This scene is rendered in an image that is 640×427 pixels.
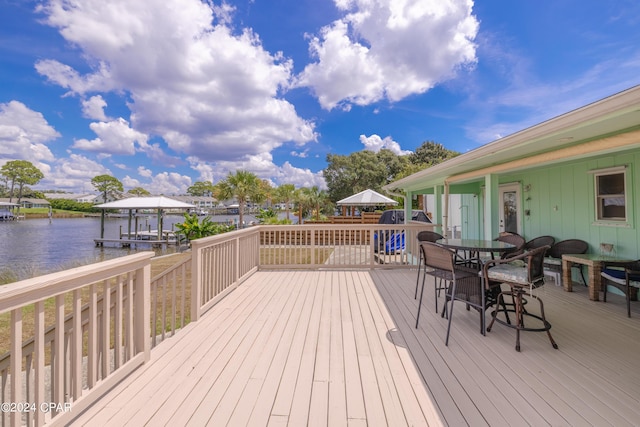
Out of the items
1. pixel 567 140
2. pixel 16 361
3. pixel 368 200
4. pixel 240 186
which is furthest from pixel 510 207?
pixel 240 186

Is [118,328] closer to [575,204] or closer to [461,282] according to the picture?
[461,282]

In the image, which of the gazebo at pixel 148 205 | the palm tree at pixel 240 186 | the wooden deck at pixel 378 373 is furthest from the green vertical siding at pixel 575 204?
the gazebo at pixel 148 205

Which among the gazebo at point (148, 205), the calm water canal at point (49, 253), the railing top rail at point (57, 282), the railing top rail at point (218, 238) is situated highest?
the gazebo at point (148, 205)

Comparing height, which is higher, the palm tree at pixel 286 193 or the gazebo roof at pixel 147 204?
the palm tree at pixel 286 193

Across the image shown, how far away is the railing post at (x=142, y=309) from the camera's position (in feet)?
6.97

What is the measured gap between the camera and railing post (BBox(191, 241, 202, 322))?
9.94ft

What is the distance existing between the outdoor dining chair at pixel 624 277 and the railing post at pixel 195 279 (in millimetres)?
4852

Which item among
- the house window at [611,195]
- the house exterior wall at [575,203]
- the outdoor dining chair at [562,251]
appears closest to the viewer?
the house exterior wall at [575,203]

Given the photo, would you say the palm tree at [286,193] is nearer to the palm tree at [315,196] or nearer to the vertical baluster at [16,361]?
the palm tree at [315,196]

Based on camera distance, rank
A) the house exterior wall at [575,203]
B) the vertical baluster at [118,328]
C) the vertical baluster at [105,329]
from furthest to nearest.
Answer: the house exterior wall at [575,203]
the vertical baluster at [118,328]
the vertical baluster at [105,329]

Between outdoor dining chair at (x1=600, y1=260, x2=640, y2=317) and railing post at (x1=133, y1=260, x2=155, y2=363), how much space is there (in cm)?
495

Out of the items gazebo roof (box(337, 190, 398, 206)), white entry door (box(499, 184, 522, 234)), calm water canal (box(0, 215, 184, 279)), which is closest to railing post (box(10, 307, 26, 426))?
white entry door (box(499, 184, 522, 234))

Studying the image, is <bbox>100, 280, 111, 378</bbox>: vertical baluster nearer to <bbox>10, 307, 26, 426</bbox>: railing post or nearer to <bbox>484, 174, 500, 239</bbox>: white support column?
<bbox>10, 307, 26, 426</bbox>: railing post

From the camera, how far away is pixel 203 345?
8.27 feet
